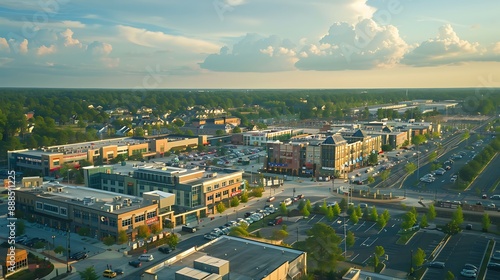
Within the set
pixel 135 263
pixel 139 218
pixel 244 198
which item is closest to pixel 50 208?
pixel 139 218

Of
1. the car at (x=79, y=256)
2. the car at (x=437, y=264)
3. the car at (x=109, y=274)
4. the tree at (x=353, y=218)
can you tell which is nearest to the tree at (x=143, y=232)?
the car at (x=79, y=256)

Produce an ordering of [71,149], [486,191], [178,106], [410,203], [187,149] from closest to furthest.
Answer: [410,203], [486,191], [71,149], [187,149], [178,106]

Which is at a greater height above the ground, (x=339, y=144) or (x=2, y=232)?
(x=339, y=144)

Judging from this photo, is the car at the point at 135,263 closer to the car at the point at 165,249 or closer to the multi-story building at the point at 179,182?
the car at the point at 165,249

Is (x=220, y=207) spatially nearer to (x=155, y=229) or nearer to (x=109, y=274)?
(x=155, y=229)

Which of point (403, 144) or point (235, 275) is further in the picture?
point (403, 144)

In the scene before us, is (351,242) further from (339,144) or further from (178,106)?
(178,106)

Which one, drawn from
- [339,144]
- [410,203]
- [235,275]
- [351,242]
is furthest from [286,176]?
[235,275]
